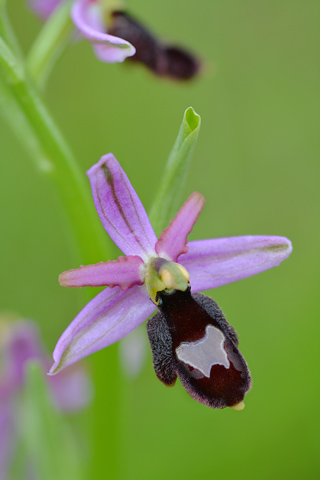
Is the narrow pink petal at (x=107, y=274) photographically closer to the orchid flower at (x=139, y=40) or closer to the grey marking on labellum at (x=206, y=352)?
the grey marking on labellum at (x=206, y=352)

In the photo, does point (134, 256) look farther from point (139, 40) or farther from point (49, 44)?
point (139, 40)

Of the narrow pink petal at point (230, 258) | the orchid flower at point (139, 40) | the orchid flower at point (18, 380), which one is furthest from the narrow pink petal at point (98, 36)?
the orchid flower at point (18, 380)

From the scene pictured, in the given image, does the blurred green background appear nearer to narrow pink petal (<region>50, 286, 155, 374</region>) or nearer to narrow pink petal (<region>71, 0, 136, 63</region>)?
narrow pink petal (<region>71, 0, 136, 63</region>)

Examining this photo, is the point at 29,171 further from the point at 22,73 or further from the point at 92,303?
the point at 92,303

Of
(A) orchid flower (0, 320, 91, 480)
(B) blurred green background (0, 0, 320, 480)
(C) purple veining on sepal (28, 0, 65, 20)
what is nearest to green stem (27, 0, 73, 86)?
(C) purple veining on sepal (28, 0, 65, 20)

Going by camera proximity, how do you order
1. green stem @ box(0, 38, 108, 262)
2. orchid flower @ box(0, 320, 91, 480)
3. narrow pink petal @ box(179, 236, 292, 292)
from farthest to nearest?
orchid flower @ box(0, 320, 91, 480), green stem @ box(0, 38, 108, 262), narrow pink petal @ box(179, 236, 292, 292)

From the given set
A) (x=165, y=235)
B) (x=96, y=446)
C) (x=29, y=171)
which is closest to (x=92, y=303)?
(x=165, y=235)
